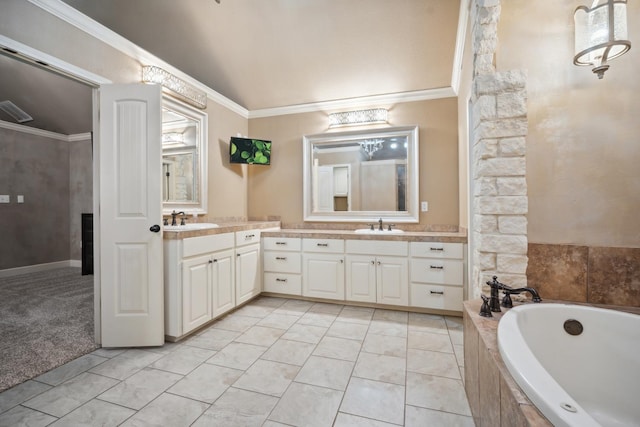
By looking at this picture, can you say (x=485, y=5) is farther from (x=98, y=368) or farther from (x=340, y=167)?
(x=98, y=368)

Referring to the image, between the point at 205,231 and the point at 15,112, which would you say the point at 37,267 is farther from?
the point at 205,231

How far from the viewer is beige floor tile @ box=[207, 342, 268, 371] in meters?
1.93

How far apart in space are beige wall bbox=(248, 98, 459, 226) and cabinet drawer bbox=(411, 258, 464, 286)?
62 centimetres

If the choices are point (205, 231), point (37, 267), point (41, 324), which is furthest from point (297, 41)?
point (37, 267)

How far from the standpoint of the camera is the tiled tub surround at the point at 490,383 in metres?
0.80

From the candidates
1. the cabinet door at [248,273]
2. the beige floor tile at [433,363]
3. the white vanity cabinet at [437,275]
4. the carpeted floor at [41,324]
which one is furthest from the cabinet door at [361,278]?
the carpeted floor at [41,324]

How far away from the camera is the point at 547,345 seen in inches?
54.4

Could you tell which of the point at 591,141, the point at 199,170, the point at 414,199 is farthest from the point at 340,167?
the point at 591,141

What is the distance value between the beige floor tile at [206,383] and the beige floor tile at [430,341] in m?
1.31

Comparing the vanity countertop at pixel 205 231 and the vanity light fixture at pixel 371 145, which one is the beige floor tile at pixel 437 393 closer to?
the vanity countertop at pixel 205 231

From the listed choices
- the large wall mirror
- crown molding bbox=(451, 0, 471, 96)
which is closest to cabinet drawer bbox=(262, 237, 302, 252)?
the large wall mirror

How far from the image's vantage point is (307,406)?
1516 millimetres

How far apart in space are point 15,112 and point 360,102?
187 inches

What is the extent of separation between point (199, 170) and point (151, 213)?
3.69ft
